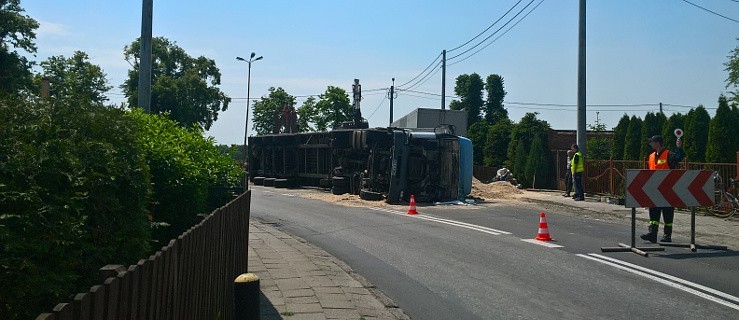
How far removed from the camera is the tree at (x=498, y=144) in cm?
4000

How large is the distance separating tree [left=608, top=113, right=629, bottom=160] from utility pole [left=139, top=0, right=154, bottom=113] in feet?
69.7

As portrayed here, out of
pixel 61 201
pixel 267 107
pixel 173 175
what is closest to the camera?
pixel 61 201

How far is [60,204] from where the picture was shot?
398 centimetres

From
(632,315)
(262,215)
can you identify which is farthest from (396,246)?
(262,215)

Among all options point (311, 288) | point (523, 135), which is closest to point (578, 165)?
point (523, 135)

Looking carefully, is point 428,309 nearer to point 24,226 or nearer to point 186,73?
point 24,226

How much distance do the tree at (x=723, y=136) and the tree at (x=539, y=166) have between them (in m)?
9.92

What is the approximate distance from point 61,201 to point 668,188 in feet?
32.9

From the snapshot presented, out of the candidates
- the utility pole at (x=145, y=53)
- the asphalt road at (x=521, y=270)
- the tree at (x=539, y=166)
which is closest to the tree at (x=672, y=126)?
the tree at (x=539, y=166)

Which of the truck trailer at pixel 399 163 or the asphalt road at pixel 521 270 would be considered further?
the truck trailer at pixel 399 163

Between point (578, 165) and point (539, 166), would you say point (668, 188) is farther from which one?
point (539, 166)

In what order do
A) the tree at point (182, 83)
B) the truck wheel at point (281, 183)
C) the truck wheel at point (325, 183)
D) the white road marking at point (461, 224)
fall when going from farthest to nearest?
the tree at point (182, 83) < the truck wheel at point (281, 183) < the truck wheel at point (325, 183) < the white road marking at point (461, 224)

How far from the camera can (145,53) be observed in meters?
12.0

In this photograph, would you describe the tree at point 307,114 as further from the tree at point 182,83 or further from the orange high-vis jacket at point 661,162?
the orange high-vis jacket at point 661,162
